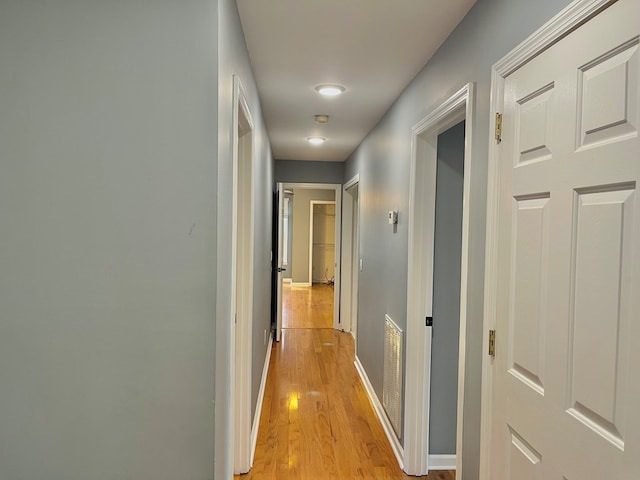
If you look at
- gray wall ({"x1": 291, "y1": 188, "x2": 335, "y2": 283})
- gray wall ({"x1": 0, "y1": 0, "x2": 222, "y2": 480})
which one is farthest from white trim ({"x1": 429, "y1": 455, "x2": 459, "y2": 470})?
gray wall ({"x1": 291, "y1": 188, "x2": 335, "y2": 283})

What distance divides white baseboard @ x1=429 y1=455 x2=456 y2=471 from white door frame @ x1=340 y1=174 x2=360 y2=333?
325 cm

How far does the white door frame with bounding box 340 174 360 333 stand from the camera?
5965 mm

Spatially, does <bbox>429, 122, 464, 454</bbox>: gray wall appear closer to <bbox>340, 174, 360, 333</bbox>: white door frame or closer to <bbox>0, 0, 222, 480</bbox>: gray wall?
<bbox>0, 0, 222, 480</bbox>: gray wall

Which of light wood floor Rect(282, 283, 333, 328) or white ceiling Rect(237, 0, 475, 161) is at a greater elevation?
white ceiling Rect(237, 0, 475, 161)

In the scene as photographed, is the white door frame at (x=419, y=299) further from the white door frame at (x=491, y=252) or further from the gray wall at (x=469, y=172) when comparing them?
the white door frame at (x=491, y=252)

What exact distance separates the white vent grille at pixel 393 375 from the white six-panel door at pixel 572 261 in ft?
4.27

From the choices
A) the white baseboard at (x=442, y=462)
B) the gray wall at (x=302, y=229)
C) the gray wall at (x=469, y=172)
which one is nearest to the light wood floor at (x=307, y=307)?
the gray wall at (x=302, y=229)

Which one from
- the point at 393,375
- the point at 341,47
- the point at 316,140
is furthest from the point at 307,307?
the point at 341,47

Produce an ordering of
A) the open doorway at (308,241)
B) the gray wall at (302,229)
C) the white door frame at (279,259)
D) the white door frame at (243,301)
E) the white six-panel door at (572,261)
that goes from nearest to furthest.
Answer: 1. the white six-panel door at (572,261)
2. the white door frame at (243,301)
3. the white door frame at (279,259)
4. the open doorway at (308,241)
5. the gray wall at (302,229)

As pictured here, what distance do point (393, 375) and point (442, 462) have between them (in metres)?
0.59

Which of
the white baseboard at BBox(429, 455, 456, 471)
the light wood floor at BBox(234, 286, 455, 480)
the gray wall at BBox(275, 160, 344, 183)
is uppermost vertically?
the gray wall at BBox(275, 160, 344, 183)

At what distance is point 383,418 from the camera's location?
322 cm

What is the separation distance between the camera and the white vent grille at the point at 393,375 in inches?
108

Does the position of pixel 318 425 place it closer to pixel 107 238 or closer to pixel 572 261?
pixel 107 238
